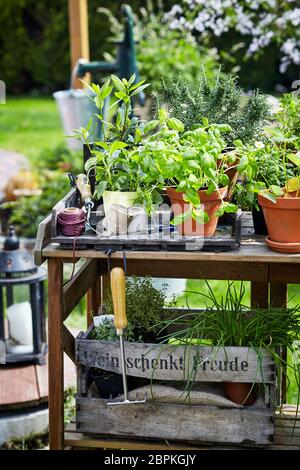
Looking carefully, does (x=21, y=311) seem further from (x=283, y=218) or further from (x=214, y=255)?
(x=283, y=218)

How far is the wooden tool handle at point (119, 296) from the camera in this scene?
2.21 meters

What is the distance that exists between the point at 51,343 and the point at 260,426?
1.97ft

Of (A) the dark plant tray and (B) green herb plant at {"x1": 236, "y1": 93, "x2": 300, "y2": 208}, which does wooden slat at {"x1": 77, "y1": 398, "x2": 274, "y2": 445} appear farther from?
(B) green herb plant at {"x1": 236, "y1": 93, "x2": 300, "y2": 208}

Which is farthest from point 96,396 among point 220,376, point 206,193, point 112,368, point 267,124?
point 267,124

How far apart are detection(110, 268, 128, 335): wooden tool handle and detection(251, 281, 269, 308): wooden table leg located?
1.90 feet

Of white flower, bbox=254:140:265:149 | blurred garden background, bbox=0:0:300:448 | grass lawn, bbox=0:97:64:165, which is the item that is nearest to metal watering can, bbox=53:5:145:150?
blurred garden background, bbox=0:0:300:448

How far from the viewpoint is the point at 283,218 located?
215 cm

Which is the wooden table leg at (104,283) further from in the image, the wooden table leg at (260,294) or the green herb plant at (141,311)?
the wooden table leg at (260,294)

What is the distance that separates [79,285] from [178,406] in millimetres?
499

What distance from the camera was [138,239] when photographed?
2.20 meters

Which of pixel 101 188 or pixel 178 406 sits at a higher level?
pixel 101 188

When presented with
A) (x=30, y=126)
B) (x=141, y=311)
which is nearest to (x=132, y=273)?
(x=141, y=311)

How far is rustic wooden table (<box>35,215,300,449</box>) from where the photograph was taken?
219 centimetres

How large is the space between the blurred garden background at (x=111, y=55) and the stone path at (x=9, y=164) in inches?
1.7
